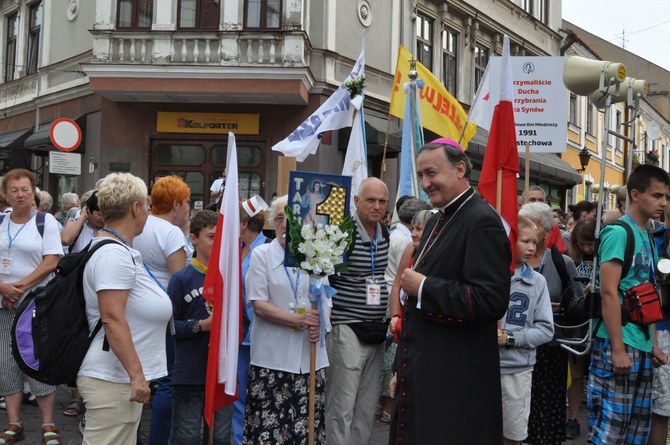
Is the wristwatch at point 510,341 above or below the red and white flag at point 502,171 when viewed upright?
below

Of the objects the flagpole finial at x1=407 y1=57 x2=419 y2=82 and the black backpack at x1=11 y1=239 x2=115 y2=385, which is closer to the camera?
the black backpack at x1=11 y1=239 x2=115 y2=385

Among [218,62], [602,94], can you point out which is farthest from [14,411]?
[218,62]

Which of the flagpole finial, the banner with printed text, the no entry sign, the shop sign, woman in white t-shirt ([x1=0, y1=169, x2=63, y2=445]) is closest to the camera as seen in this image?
woman in white t-shirt ([x1=0, y1=169, x2=63, y2=445])

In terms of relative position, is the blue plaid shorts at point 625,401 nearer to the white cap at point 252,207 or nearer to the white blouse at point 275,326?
the white blouse at point 275,326

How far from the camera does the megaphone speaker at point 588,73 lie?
639 cm

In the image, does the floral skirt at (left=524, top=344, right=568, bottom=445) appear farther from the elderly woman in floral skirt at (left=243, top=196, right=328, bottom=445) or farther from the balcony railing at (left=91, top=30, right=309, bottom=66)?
the balcony railing at (left=91, top=30, right=309, bottom=66)

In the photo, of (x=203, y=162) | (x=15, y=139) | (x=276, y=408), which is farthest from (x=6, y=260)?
(x=15, y=139)

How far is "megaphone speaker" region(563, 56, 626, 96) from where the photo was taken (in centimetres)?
639

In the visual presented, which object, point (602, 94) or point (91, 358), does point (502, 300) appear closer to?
point (91, 358)

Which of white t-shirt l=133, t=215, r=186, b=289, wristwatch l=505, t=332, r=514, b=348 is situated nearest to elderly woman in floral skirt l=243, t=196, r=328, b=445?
white t-shirt l=133, t=215, r=186, b=289

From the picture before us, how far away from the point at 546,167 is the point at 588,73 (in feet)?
62.8

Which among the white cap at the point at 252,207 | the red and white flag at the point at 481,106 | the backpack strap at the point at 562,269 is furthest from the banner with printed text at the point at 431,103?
the white cap at the point at 252,207

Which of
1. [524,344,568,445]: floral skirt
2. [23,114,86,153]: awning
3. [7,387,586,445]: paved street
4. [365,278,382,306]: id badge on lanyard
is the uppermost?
[23,114,86,153]: awning

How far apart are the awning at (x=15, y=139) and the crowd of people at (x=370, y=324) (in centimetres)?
1472
